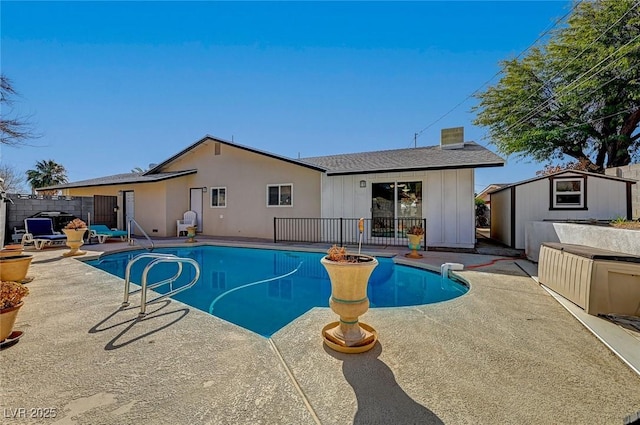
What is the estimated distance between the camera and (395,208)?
420 inches

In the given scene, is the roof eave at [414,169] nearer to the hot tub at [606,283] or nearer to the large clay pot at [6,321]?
the hot tub at [606,283]

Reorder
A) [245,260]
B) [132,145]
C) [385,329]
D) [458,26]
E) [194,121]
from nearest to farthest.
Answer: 1. [385,329]
2. [245,260]
3. [458,26]
4. [194,121]
5. [132,145]

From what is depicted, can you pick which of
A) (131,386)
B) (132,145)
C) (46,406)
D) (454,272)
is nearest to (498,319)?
(454,272)

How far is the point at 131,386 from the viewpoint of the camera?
92.0 inches

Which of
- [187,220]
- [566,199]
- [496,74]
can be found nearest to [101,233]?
[187,220]

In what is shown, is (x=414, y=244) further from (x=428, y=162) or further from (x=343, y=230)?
(x=343, y=230)

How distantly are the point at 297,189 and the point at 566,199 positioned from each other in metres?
9.19

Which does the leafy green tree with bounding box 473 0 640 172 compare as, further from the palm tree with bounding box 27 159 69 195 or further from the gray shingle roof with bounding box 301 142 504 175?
the palm tree with bounding box 27 159 69 195

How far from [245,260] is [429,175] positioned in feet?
22.1

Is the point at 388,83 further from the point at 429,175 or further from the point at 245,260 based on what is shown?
the point at 245,260

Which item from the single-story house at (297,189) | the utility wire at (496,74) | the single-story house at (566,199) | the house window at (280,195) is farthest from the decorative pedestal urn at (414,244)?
the utility wire at (496,74)

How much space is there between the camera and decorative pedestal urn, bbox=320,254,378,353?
288 cm

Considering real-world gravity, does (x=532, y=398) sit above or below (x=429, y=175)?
below

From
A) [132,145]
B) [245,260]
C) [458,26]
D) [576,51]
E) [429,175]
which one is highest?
[576,51]
